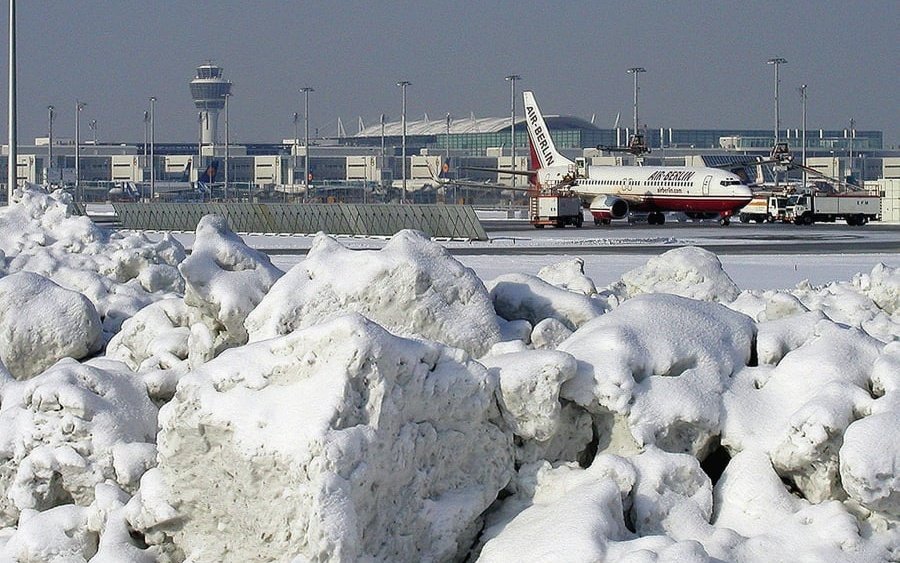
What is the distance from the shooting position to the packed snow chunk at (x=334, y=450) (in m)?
5.84

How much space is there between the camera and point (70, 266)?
13.4m

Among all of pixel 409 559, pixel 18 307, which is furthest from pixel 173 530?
pixel 18 307

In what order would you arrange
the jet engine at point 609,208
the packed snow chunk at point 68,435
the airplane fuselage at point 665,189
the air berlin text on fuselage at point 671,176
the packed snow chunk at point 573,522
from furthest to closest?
1. the air berlin text on fuselage at point 671,176
2. the jet engine at point 609,208
3. the airplane fuselage at point 665,189
4. the packed snow chunk at point 68,435
5. the packed snow chunk at point 573,522

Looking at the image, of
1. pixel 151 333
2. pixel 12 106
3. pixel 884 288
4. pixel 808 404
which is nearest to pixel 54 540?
pixel 151 333

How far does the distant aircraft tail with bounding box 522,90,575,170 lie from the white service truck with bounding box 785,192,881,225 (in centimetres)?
1918

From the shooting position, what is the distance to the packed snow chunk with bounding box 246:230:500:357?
307 inches

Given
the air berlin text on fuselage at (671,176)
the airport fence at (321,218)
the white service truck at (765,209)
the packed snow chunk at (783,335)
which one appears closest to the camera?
the packed snow chunk at (783,335)

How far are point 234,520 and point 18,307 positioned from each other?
429 cm

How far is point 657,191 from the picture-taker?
67.0 metres

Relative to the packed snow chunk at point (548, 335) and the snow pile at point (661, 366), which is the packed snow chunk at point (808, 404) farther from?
the packed snow chunk at point (548, 335)

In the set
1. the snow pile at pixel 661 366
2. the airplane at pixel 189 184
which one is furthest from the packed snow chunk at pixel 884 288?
the airplane at pixel 189 184

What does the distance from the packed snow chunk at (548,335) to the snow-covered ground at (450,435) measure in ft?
0.05

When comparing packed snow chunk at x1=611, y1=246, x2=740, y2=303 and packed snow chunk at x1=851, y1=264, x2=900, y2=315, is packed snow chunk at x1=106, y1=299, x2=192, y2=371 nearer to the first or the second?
Answer: packed snow chunk at x1=611, y1=246, x2=740, y2=303

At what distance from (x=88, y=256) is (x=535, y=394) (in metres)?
8.33
